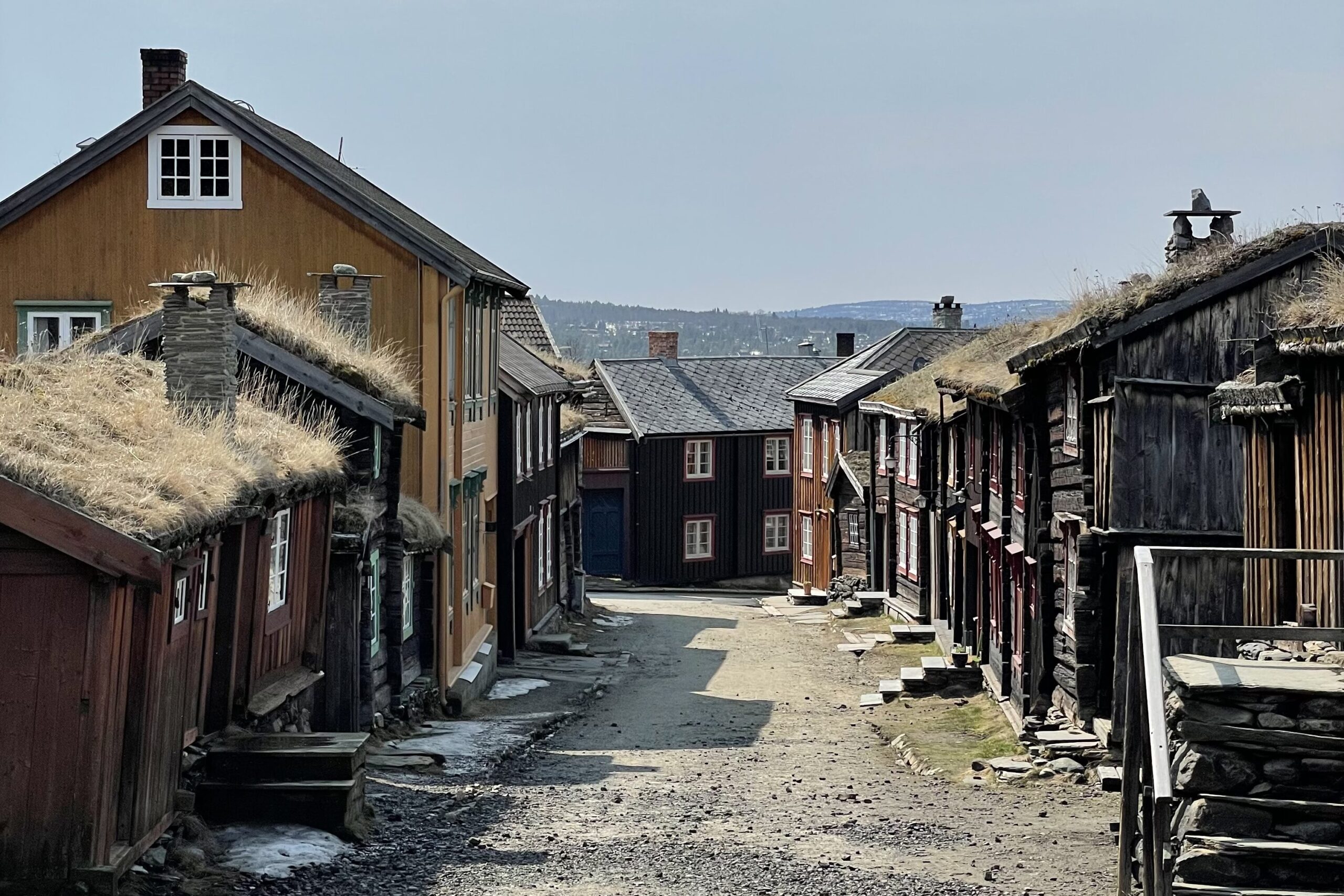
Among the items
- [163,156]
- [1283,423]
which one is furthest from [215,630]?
[163,156]

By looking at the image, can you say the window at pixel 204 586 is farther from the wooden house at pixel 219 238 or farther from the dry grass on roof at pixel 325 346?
the wooden house at pixel 219 238

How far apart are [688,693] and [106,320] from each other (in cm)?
1065

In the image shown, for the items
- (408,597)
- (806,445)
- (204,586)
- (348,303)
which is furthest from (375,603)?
(806,445)

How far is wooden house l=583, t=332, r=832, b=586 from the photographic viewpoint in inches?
2002

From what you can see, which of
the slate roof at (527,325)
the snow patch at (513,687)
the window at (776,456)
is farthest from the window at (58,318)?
the window at (776,456)

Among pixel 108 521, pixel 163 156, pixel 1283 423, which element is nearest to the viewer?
pixel 108 521

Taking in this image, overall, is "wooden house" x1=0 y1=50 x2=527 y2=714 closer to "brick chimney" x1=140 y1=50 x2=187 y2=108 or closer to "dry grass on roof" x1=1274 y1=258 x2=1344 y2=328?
"brick chimney" x1=140 y1=50 x2=187 y2=108

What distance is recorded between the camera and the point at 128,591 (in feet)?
35.8

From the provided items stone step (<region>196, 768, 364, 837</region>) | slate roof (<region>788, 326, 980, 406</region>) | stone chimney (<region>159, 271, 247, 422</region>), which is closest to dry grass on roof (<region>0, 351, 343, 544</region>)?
stone chimney (<region>159, 271, 247, 422</region>)

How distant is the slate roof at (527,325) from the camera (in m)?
43.8

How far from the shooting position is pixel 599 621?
38.1 meters

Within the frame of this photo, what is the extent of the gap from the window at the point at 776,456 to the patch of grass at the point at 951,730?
2729cm

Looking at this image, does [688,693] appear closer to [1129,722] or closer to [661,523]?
[1129,722]

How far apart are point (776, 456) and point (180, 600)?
4123 centimetres
